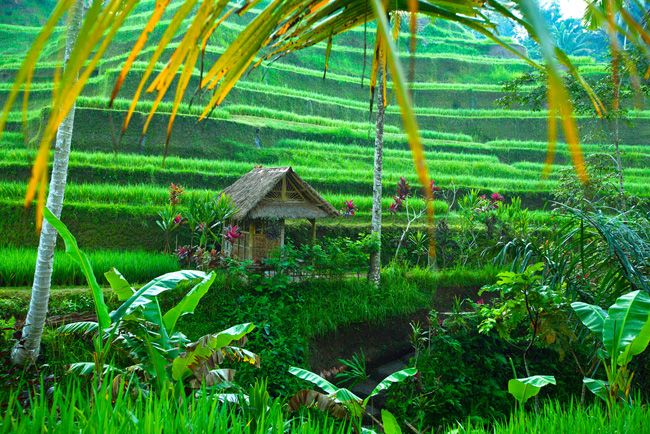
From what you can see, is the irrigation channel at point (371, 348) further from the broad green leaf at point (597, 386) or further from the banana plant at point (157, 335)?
the broad green leaf at point (597, 386)

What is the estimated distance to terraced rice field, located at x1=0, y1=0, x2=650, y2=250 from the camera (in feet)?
22.9

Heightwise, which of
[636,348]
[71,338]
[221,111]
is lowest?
[71,338]

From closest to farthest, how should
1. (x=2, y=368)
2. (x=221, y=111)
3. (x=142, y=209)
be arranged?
1. (x=2, y=368)
2. (x=142, y=209)
3. (x=221, y=111)

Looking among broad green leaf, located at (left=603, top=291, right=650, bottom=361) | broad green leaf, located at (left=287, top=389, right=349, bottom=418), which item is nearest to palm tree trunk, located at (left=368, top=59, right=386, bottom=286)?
broad green leaf, located at (left=287, top=389, right=349, bottom=418)

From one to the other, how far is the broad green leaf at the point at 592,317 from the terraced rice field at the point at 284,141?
823 mm

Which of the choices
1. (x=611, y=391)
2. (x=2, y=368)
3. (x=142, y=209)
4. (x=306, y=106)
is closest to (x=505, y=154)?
(x=306, y=106)

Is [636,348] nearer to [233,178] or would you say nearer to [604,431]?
[604,431]

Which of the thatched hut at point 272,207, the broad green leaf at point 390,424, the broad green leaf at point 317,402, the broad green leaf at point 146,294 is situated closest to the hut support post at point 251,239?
the thatched hut at point 272,207

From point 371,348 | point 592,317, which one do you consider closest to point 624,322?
point 592,317

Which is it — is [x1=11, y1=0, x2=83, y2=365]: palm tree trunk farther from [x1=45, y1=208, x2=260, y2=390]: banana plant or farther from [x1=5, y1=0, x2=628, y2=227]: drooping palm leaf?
[x1=5, y1=0, x2=628, y2=227]: drooping palm leaf

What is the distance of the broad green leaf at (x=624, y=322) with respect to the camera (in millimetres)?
2156

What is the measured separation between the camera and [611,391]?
2.22m

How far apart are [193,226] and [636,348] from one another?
4.80 m

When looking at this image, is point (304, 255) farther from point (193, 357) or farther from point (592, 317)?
point (592, 317)
